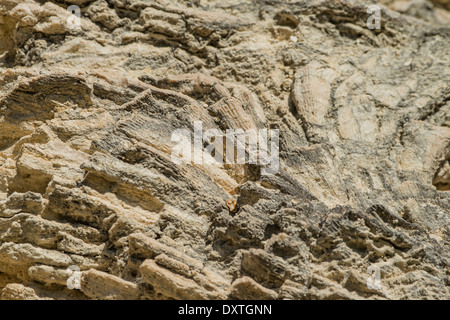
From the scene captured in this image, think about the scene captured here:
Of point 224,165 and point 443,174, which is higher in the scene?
point 443,174

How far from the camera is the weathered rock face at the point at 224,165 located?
3.32m

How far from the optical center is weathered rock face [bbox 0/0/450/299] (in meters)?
3.32

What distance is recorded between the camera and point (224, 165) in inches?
155

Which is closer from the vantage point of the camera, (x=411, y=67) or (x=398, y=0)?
(x=411, y=67)

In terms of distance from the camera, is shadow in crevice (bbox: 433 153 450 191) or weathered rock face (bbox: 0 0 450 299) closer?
weathered rock face (bbox: 0 0 450 299)

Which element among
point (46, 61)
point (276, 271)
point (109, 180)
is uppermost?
point (46, 61)

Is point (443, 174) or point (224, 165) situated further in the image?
point (443, 174)

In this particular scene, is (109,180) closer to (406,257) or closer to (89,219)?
(89,219)

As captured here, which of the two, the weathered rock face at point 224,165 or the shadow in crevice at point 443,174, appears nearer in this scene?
the weathered rock face at point 224,165

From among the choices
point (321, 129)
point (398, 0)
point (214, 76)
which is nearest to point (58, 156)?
point (214, 76)

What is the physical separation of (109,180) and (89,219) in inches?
11.2
